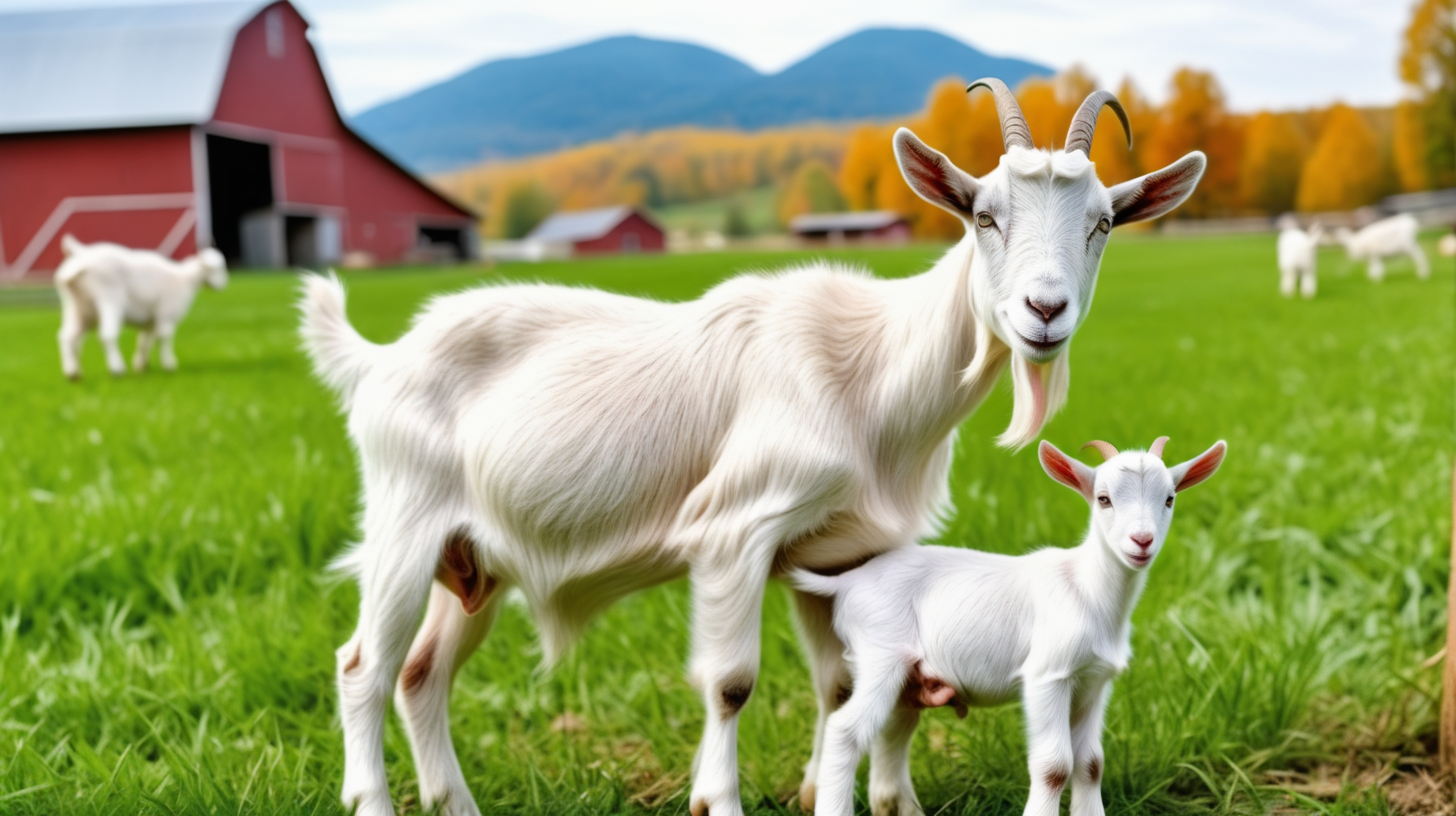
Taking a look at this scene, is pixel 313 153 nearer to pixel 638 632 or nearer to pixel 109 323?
pixel 109 323

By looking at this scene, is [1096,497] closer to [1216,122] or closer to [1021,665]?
[1021,665]

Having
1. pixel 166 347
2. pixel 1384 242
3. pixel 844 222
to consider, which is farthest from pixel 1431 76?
pixel 166 347

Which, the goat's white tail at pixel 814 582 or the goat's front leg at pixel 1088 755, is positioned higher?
the goat's white tail at pixel 814 582

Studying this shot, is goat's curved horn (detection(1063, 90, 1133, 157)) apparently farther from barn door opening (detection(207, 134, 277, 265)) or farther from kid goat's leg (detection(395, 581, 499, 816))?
barn door opening (detection(207, 134, 277, 265))

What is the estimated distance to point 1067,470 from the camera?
5.83 ft

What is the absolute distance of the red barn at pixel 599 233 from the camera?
28.4 m

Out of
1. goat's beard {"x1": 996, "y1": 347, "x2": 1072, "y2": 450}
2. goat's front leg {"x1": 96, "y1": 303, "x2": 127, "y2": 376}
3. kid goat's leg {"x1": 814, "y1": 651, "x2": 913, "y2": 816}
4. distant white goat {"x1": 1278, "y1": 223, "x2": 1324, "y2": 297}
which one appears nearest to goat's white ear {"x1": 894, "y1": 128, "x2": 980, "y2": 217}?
goat's beard {"x1": 996, "y1": 347, "x2": 1072, "y2": 450}

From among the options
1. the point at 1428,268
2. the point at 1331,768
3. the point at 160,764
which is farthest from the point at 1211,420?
the point at 1428,268

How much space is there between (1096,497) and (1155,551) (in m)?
0.12

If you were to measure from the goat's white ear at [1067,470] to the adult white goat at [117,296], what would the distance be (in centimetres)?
866

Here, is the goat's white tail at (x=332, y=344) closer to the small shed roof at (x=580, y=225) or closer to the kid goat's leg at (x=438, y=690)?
the kid goat's leg at (x=438, y=690)

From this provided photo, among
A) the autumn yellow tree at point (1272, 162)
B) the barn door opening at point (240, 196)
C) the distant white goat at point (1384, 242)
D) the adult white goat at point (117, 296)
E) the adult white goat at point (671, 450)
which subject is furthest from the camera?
the autumn yellow tree at point (1272, 162)

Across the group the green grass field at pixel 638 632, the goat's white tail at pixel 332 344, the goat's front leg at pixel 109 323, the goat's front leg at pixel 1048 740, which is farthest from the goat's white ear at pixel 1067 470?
the goat's front leg at pixel 109 323

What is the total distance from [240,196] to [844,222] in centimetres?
1445
